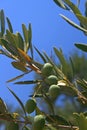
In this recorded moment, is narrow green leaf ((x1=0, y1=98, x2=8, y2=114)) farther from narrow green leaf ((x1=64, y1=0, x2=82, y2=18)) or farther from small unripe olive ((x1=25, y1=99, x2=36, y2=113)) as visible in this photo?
narrow green leaf ((x1=64, y1=0, x2=82, y2=18))

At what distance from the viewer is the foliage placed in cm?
83

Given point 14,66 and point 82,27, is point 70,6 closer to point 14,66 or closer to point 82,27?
point 82,27

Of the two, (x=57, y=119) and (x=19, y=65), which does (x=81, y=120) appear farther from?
(x=19, y=65)

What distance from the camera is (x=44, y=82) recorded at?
3.01 feet

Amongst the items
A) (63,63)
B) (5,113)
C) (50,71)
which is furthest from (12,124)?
(63,63)

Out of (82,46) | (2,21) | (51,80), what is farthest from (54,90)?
(2,21)

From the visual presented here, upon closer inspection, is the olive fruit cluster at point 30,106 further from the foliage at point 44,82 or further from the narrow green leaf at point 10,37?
the narrow green leaf at point 10,37

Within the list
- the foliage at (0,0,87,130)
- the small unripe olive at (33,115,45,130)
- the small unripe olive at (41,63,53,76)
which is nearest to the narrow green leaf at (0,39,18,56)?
the foliage at (0,0,87,130)

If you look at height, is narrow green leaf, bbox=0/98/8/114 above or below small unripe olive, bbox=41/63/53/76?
below

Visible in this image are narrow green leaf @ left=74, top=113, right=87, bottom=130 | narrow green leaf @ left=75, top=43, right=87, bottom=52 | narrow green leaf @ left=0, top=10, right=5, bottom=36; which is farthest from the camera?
narrow green leaf @ left=0, top=10, right=5, bottom=36

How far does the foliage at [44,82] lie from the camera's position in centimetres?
83

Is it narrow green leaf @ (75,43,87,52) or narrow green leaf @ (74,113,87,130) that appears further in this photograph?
narrow green leaf @ (75,43,87,52)

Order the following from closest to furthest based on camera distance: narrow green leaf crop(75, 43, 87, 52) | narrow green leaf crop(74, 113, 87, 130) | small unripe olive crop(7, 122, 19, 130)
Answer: narrow green leaf crop(74, 113, 87, 130) → small unripe olive crop(7, 122, 19, 130) → narrow green leaf crop(75, 43, 87, 52)

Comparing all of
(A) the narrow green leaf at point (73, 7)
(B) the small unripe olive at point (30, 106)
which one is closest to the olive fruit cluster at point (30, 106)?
(B) the small unripe olive at point (30, 106)
